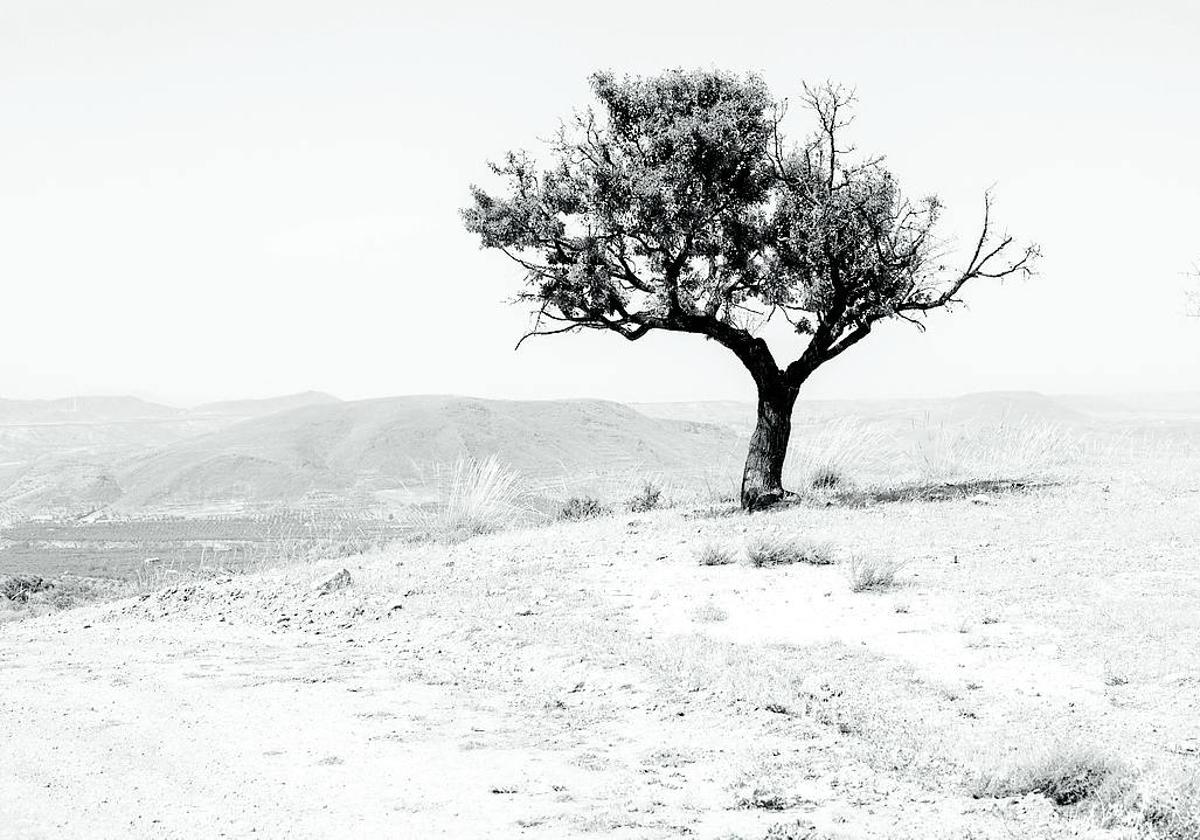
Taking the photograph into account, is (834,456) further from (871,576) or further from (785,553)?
(871,576)

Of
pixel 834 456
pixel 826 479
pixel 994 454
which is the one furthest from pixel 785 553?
pixel 994 454

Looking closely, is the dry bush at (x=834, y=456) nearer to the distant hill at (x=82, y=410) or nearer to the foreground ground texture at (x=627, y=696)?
the foreground ground texture at (x=627, y=696)

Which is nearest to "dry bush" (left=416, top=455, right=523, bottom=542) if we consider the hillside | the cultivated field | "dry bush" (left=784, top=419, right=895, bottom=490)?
the cultivated field

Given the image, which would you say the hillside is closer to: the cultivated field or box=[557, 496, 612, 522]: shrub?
box=[557, 496, 612, 522]: shrub

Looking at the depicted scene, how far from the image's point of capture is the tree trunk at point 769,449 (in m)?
17.8

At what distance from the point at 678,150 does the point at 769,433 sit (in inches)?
183

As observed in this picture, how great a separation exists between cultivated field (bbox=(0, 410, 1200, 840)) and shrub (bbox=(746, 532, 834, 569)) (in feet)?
0.11

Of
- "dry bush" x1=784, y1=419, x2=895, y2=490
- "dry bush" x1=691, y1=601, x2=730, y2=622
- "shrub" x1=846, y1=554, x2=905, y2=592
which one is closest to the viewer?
"dry bush" x1=691, y1=601, x2=730, y2=622

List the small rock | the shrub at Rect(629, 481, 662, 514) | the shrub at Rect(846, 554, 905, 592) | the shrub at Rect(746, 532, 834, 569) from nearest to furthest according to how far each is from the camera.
→ the shrub at Rect(846, 554, 905, 592) → the shrub at Rect(746, 532, 834, 569) → the small rock → the shrub at Rect(629, 481, 662, 514)

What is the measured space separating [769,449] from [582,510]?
158 inches

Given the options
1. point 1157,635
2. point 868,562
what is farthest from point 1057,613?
point 868,562

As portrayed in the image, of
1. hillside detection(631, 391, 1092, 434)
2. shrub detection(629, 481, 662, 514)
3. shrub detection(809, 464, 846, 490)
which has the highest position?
hillside detection(631, 391, 1092, 434)

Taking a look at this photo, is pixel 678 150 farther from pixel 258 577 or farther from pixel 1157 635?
pixel 1157 635

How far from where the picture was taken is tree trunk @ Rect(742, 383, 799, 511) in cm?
1783
